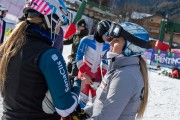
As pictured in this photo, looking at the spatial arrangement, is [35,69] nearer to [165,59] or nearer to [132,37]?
[132,37]

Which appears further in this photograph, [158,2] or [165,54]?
[158,2]

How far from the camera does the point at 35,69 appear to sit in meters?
2.19

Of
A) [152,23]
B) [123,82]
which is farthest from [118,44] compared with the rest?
[152,23]

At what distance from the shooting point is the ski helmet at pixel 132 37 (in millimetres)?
2497

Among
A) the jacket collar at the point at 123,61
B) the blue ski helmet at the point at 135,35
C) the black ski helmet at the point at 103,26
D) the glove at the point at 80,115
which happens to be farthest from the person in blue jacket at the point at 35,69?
the black ski helmet at the point at 103,26

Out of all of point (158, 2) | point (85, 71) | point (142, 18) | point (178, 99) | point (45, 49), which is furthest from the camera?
point (158, 2)

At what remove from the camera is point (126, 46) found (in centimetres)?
253

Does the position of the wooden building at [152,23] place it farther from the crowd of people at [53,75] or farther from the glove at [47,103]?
the glove at [47,103]

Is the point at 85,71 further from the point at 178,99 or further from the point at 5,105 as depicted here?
the point at 178,99

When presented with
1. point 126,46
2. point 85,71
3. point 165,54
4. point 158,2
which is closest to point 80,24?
point 85,71

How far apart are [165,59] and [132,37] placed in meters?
17.1

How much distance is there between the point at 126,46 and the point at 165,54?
16.9 m

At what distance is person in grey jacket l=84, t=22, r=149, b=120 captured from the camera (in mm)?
2354

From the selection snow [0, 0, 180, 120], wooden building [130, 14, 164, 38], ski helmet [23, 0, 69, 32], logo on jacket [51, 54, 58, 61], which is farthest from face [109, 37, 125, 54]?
wooden building [130, 14, 164, 38]
